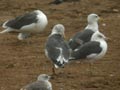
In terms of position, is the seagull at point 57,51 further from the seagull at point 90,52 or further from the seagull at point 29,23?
the seagull at point 29,23

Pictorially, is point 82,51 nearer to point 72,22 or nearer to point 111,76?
point 111,76

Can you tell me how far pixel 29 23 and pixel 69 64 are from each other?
3.14 meters

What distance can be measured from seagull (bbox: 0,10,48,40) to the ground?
1.01ft

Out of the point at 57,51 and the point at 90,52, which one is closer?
the point at 57,51

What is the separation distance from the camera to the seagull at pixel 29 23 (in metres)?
17.3

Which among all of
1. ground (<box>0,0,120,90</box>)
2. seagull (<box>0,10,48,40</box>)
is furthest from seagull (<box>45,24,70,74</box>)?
seagull (<box>0,10,48,40</box>)

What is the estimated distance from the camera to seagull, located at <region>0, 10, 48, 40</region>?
1731 cm

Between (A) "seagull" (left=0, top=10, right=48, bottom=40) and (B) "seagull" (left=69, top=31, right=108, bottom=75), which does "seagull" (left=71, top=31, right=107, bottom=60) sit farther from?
(A) "seagull" (left=0, top=10, right=48, bottom=40)

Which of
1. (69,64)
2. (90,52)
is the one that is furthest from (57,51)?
(69,64)

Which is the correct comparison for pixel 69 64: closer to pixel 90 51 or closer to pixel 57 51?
pixel 90 51

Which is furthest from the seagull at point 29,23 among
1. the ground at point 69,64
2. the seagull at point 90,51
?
the seagull at point 90,51

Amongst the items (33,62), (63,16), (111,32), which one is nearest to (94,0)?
(63,16)

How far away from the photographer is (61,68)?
14.1 m

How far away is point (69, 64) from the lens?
14.6 metres
